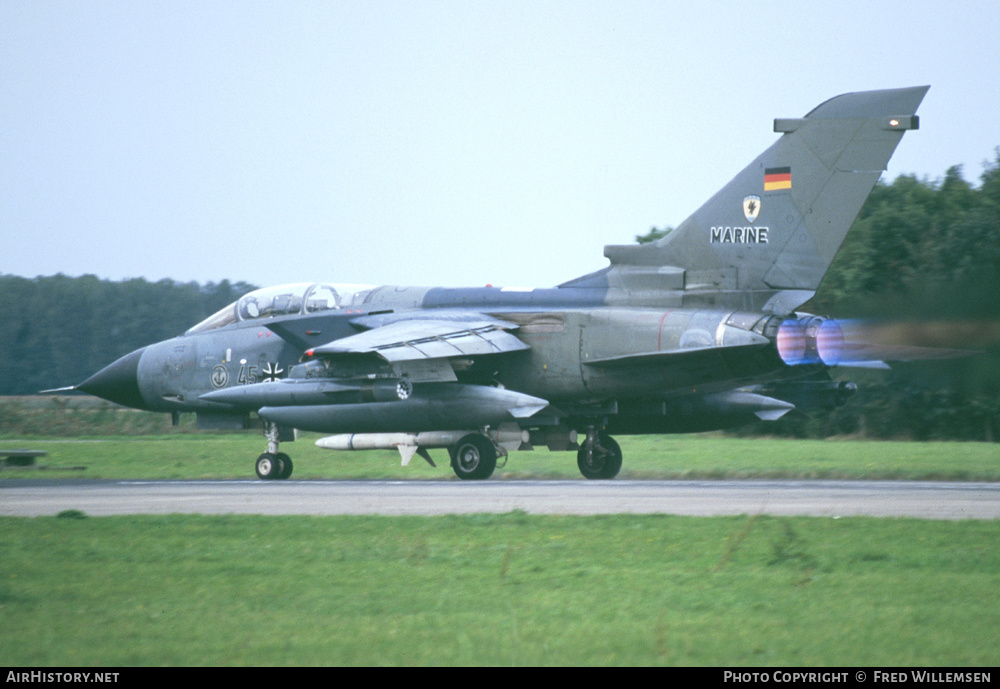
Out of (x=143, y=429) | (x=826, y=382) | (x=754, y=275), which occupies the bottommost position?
(x=143, y=429)

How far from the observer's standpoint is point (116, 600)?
7.82 meters

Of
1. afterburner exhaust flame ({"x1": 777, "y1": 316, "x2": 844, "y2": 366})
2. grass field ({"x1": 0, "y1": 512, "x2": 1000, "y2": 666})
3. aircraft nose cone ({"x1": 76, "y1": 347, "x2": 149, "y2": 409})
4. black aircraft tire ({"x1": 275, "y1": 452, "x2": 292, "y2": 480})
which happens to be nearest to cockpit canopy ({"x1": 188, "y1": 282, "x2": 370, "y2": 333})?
aircraft nose cone ({"x1": 76, "y1": 347, "x2": 149, "y2": 409})

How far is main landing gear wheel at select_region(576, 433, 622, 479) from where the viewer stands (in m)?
20.7

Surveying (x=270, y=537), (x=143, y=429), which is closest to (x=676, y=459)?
(x=270, y=537)

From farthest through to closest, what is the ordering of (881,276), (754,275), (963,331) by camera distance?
(881,276), (754,275), (963,331)

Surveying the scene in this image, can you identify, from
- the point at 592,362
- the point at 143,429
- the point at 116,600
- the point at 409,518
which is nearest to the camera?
the point at 116,600

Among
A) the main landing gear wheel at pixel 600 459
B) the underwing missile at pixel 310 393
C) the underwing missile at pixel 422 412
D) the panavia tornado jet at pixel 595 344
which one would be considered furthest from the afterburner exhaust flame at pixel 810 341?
the underwing missile at pixel 310 393

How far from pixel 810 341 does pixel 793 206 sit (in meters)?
2.30

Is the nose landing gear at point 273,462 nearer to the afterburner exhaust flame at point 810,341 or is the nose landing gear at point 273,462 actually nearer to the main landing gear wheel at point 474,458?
the main landing gear wheel at point 474,458

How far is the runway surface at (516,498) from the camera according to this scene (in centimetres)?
1333

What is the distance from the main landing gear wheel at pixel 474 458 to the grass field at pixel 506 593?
26.6 ft

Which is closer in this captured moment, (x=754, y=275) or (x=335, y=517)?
(x=335, y=517)

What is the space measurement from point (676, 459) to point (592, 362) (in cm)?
473

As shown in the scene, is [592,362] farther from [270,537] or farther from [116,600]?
[116,600]
